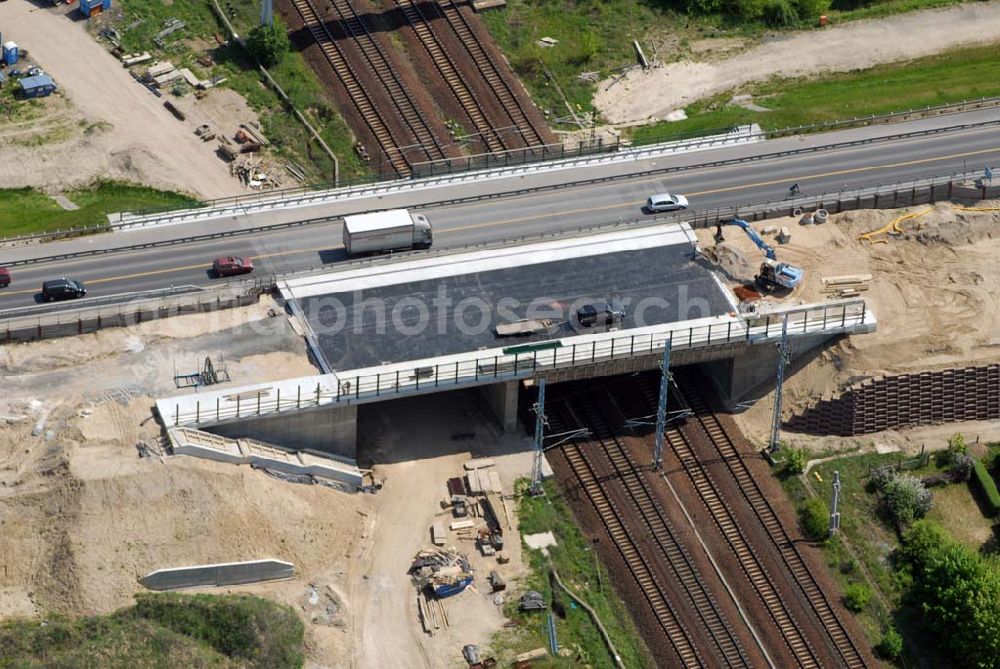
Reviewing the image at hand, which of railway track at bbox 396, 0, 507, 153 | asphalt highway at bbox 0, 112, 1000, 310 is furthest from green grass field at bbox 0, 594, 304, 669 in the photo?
railway track at bbox 396, 0, 507, 153

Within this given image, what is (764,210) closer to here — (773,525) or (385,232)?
(385,232)

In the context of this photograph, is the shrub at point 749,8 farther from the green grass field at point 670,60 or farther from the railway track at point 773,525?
the railway track at point 773,525

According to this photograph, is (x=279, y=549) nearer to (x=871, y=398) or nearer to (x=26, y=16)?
(x=871, y=398)

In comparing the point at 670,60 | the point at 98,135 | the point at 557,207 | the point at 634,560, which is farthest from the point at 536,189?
the point at 634,560

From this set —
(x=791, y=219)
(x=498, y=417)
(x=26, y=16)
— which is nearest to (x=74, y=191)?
(x=26, y=16)

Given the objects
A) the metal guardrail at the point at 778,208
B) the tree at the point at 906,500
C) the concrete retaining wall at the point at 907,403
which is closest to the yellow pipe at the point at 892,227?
the metal guardrail at the point at 778,208
